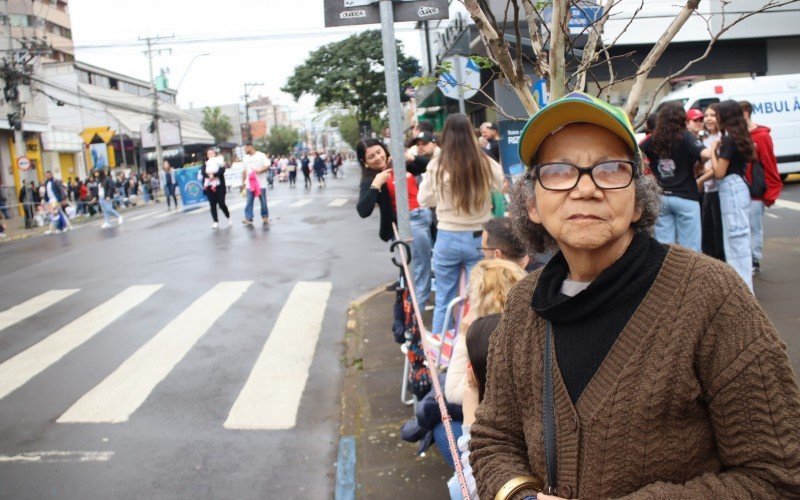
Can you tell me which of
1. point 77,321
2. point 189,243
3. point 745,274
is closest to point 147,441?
point 77,321

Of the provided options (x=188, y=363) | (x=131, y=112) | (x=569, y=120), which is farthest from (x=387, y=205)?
(x=131, y=112)

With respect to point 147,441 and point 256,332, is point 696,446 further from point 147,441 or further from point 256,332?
point 256,332

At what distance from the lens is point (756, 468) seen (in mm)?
→ 1379

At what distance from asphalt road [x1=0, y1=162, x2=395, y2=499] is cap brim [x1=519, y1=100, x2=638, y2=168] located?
326 centimetres

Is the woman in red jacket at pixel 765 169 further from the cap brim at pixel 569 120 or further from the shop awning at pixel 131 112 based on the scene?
the shop awning at pixel 131 112

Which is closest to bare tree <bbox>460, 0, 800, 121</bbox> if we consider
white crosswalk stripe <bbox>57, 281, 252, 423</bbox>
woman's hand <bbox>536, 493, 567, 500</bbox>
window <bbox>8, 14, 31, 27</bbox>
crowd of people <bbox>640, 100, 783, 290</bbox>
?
woman's hand <bbox>536, 493, 567, 500</bbox>

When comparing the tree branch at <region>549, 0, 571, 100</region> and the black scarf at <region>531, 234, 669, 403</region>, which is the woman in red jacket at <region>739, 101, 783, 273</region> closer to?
the tree branch at <region>549, 0, 571, 100</region>

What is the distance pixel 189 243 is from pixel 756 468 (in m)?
14.3

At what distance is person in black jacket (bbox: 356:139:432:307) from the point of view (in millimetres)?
6102

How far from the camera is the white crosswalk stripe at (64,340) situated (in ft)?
22.4

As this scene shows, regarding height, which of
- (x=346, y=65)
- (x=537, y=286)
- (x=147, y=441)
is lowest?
(x=147, y=441)

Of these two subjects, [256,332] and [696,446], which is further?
[256,332]

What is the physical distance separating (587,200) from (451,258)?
13.4ft

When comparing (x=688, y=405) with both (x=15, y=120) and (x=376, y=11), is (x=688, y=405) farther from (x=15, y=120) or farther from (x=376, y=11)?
(x=15, y=120)
